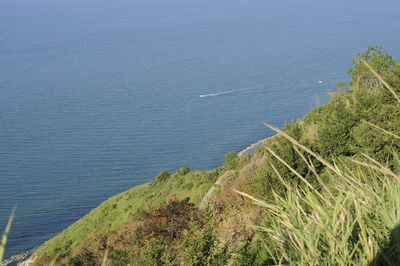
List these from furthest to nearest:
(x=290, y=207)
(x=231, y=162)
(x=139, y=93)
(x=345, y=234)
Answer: (x=139, y=93) < (x=231, y=162) < (x=290, y=207) < (x=345, y=234)

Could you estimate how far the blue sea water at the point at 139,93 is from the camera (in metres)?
44.9

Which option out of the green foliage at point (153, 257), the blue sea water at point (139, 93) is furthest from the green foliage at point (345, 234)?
the blue sea water at point (139, 93)

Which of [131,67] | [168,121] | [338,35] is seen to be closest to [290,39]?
[338,35]

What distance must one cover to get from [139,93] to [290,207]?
6559 centimetres

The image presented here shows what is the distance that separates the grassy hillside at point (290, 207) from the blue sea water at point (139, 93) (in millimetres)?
10578

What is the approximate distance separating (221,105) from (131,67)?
26.7 metres

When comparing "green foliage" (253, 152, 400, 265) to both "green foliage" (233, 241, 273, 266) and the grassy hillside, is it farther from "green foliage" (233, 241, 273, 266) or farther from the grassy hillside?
"green foliage" (233, 241, 273, 266)

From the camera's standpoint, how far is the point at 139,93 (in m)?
66.9

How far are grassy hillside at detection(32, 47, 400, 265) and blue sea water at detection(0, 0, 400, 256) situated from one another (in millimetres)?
10578

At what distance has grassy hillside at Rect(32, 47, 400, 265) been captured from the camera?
92.4 inches

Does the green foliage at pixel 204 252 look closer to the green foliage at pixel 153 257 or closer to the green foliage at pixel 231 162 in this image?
the green foliage at pixel 153 257

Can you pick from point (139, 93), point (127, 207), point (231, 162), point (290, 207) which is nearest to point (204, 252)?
point (290, 207)

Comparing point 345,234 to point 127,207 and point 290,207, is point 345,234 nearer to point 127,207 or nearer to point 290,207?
point 290,207

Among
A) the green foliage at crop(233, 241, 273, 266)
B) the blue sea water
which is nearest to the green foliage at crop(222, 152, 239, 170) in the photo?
the blue sea water
